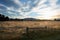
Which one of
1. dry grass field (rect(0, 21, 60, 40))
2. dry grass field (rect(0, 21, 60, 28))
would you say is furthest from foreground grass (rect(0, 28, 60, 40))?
dry grass field (rect(0, 21, 60, 28))

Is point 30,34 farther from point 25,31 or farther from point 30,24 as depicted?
point 30,24

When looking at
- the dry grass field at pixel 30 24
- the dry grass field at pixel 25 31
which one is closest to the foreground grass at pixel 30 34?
the dry grass field at pixel 25 31

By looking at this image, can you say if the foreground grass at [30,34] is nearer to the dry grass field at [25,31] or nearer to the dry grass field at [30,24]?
the dry grass field at [25,31]

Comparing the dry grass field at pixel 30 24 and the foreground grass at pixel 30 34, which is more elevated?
the dry grass field at pixel 30 24

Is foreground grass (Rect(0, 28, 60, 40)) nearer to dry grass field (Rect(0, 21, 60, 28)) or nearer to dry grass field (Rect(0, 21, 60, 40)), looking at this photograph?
dry grass field (Rect(0, 21, 60, 40))

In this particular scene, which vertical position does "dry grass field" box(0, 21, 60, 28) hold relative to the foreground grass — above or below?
above

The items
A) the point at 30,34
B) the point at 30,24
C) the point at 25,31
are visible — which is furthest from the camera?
the point at 30,24

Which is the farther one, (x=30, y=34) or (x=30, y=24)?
(x=30, y=24)

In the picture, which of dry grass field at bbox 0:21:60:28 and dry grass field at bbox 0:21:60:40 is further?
dry grass field at bbox 0:21:60:28

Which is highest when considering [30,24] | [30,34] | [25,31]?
[30,24]

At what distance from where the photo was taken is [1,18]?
8.92m

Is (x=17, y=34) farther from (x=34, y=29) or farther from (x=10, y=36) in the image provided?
(x=34, y=29)

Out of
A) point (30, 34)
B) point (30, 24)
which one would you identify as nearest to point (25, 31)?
point (30, 34)

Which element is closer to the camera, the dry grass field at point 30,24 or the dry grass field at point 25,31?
the dry grass field at point 25,31
